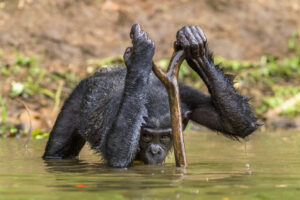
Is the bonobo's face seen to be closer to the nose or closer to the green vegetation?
the nose

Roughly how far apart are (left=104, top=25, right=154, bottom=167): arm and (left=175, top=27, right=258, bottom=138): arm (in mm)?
448

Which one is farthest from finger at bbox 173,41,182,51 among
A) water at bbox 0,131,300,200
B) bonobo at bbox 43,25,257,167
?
water at bbox 0,131,300,200

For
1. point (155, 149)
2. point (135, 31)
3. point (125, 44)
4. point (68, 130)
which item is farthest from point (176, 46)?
point (125, 44)

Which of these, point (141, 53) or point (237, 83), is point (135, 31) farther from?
point (237, 83)

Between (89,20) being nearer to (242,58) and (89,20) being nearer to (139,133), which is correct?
(242,58)

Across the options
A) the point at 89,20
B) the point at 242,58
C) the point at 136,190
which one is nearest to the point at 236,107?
the point at 136,190

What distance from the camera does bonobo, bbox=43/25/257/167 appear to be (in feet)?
18.6

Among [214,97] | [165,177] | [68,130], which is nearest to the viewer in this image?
[165,177]

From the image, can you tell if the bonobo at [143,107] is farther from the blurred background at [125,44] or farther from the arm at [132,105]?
the blurred background at [125,44]

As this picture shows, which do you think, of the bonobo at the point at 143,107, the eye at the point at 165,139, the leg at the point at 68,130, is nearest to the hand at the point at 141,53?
the bonobo at the point at 143,107

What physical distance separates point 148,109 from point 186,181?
158 cm

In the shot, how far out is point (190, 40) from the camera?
5.80 metres

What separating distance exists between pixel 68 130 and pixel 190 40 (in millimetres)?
2433

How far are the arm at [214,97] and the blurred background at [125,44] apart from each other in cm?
459
